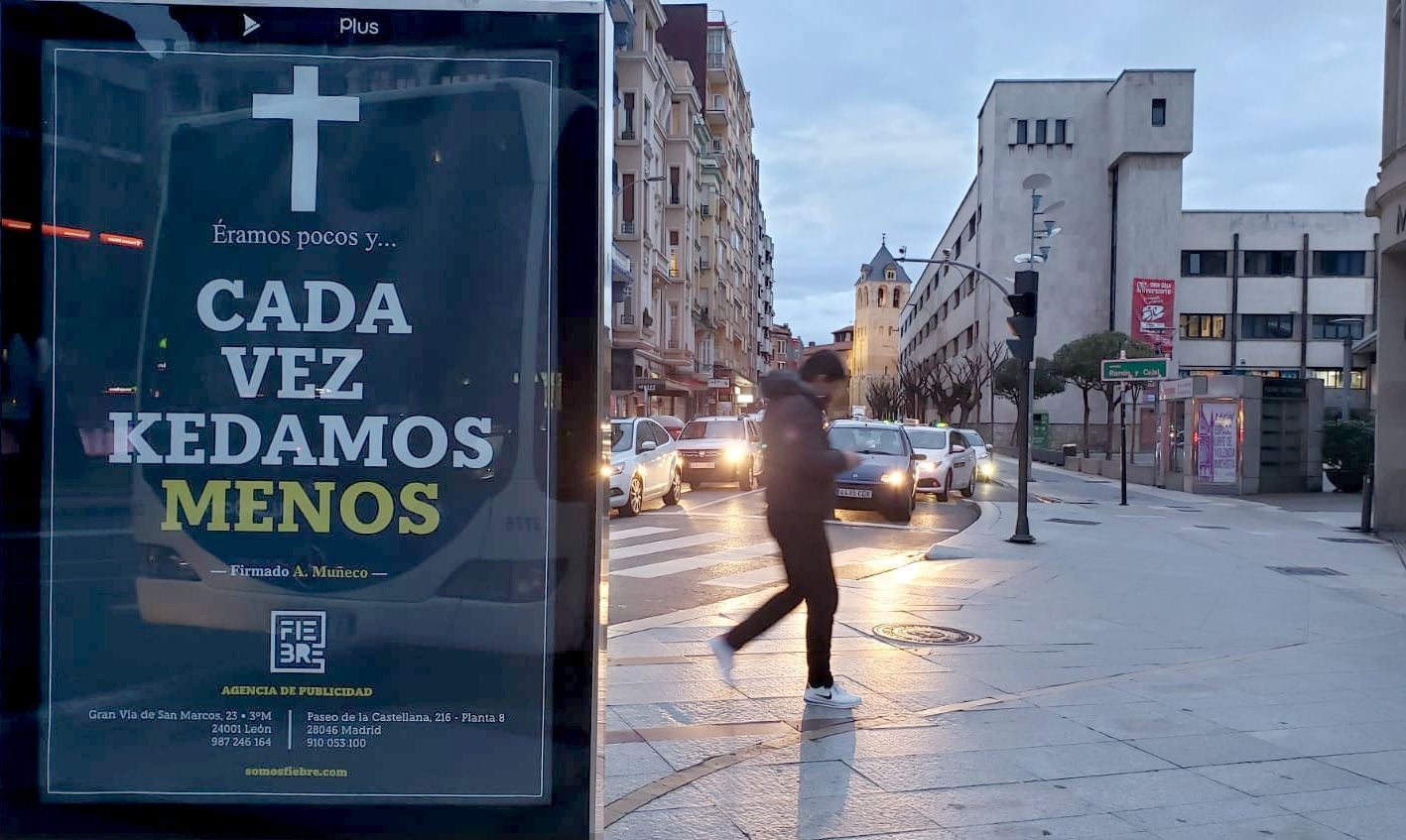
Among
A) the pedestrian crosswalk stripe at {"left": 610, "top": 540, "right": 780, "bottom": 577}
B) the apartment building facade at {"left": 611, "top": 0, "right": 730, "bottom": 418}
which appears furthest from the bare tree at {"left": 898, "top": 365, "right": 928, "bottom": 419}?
the pedestrian crosswalk stripe at {"left": 610, "top": 540, "right": 780, "bottom": 577}

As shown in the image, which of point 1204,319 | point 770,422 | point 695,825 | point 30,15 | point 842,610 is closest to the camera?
point 30,15

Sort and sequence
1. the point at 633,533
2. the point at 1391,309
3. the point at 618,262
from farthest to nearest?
the point at 1391,309 → the point at 633,533 → the point at 618,262

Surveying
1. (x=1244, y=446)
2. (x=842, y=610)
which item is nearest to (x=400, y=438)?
(x=842, y=610)

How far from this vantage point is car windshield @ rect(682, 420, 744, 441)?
24812mm

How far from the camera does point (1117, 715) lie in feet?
19.0

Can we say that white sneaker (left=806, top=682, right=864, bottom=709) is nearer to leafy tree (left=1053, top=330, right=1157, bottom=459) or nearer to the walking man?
the walking man

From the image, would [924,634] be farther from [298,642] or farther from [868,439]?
[868,439]

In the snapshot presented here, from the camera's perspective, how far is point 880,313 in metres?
146

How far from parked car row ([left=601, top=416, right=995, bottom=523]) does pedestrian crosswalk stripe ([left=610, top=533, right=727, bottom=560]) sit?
0.87 meters

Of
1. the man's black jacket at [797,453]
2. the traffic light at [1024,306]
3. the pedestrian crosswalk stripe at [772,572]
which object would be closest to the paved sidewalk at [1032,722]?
the pedestrian crosswalk stripe at [772,572]

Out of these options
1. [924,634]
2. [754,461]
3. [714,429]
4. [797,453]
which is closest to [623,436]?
[714,429]

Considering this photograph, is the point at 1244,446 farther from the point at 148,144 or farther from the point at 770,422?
the point at 148,144

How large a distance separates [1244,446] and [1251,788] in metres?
24.5

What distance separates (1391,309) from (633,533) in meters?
11.6
